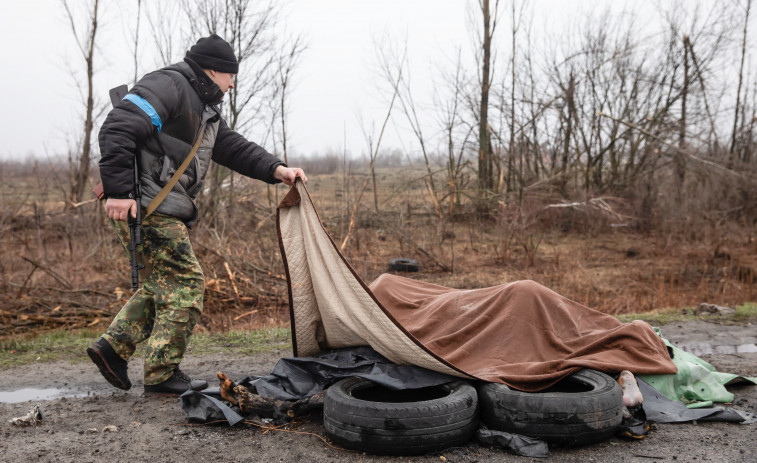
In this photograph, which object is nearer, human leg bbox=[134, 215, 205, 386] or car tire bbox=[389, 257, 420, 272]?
human leg bbox=[134, 215, 205, 386]

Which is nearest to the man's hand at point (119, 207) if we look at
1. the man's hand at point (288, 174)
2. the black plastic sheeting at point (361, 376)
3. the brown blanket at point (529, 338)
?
the man's hand at point (288, 174)

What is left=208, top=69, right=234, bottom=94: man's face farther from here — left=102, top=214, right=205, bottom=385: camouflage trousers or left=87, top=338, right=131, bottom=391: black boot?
left=87, top=338, right=131, bottom=391: black boot

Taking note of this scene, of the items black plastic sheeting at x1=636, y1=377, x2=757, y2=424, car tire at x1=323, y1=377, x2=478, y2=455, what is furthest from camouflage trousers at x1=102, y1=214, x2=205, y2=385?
black plastic sheeting at x1=636, y1=377, x2=757, y2=424

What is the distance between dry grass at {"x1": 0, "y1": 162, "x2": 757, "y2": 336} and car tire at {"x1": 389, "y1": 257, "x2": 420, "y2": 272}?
275 mm

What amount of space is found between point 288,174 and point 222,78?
0.82 m

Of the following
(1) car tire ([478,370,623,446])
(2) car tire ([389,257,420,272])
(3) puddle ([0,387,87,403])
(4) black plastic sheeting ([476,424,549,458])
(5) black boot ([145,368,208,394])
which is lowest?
(3) puddle ([0,387,87,403])

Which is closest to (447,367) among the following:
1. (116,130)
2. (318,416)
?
(318,416)

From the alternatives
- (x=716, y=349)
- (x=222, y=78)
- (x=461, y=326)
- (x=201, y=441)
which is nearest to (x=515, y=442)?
(x=461, y=326)

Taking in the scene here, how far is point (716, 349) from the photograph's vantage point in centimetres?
590

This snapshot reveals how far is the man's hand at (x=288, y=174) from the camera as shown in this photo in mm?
4223

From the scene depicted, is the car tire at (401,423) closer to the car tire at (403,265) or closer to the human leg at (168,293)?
the human leg at (168,293)

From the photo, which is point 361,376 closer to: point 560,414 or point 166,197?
point 560,414

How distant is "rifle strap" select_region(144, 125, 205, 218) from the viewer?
12.9 ft

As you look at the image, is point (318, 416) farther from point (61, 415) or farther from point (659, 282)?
point (659, 282)
